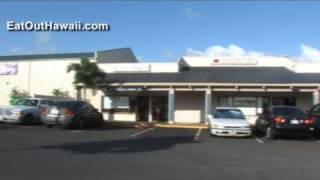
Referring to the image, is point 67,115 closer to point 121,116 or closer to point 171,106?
point 171,106

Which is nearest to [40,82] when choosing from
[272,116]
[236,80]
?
[236,80]

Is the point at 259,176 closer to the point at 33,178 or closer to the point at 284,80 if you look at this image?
the point at 33,178

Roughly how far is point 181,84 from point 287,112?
11291mm

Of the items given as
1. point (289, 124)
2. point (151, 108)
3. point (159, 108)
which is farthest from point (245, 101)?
point (289, 124)

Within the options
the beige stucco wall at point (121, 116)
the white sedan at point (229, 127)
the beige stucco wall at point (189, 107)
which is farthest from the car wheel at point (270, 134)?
the beige stucco wall at point (121, 116)

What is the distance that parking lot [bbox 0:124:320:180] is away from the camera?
479 inches

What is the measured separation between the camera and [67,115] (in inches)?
1064

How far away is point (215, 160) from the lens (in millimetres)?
15094

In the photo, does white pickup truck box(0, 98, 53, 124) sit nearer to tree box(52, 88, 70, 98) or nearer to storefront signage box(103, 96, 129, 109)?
storefront signage box(103, 96, 129, 109)

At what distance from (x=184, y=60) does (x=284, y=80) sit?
30.0 feet

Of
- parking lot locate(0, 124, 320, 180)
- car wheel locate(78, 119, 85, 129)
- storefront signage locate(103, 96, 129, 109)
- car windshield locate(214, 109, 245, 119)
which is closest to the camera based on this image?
parking lot locate(0, 124, 320, 180)

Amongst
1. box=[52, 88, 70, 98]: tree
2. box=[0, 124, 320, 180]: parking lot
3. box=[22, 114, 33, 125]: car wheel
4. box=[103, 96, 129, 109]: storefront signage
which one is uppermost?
box=[52, 88, 70, 98]: tree

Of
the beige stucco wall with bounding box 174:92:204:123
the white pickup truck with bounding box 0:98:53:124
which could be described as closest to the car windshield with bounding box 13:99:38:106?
the white pickup truck with bounding box 0:98:53:124

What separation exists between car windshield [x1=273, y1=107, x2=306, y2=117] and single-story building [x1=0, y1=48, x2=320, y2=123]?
29.2 feet
